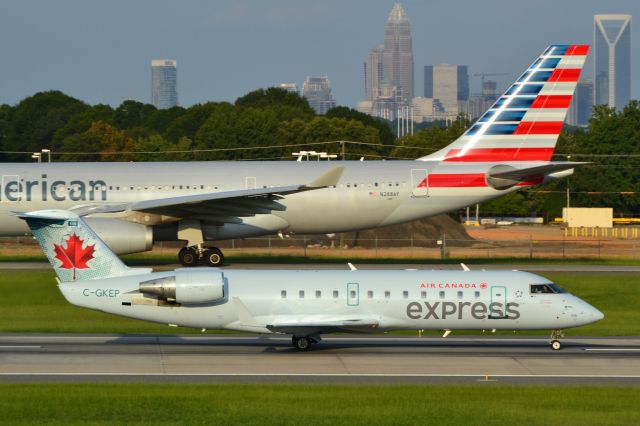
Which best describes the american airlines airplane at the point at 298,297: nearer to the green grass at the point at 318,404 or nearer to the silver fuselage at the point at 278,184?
the green grass at the point at 318,404

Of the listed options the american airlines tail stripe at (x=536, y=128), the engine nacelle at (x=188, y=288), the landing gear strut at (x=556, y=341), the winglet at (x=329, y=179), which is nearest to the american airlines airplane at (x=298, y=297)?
the engine nacelle at (x=188, y=288)

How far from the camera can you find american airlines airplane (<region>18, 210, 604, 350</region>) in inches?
1249

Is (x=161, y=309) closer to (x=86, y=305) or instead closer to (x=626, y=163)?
(x=86, y=305)

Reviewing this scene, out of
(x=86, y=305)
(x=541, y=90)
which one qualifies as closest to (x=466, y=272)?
(x=86, y=305)

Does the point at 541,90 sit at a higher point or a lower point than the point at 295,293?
higher

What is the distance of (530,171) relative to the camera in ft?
170

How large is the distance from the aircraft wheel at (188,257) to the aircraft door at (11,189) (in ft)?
25.9

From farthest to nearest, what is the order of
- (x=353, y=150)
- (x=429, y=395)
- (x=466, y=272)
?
(x=353, y=150) → (x=466, y=272) → (x=429, y=395)

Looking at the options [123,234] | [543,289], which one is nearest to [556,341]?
[543,289]

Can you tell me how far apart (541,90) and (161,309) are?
2901cm

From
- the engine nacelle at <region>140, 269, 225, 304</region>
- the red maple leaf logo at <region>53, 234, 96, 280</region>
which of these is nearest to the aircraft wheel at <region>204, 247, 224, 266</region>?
the red maple leaf logo at <region>53, 234, 96, 280</region>

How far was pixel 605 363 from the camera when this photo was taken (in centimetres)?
3153

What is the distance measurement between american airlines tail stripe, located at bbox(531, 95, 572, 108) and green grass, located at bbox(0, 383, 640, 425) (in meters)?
29.1

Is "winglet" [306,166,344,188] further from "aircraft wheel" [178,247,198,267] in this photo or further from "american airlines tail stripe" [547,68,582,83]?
"american airlines tail stripe" [547,68,582,83]
